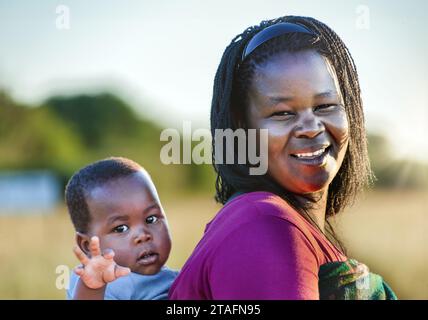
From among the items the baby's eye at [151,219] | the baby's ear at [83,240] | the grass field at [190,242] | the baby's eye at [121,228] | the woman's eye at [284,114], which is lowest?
the grass field at [190,242]

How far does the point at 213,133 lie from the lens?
1.87 metres

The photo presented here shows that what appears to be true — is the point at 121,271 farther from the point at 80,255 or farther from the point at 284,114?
the point at 284,114

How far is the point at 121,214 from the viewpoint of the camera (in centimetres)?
221

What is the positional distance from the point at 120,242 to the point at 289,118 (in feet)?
2.50

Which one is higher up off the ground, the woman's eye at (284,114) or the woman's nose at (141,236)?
the woman's eye at (284,114)

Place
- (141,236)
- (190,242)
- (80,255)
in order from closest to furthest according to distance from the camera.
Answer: (80,255)
(141,236)
(190,242)

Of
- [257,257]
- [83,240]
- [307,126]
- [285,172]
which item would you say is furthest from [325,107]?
[83,240]

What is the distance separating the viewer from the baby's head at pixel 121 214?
7.15ft

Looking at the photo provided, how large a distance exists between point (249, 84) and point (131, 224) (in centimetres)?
69

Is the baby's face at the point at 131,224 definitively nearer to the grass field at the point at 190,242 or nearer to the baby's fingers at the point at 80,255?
the baby's fingers at the point at 80,255

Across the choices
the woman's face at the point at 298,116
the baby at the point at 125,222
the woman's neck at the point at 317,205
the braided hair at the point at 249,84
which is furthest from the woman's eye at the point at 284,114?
the baby at the point at 125,222

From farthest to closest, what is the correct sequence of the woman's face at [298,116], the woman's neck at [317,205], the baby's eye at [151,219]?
the baby's eye at [151,219], the woman's neck at [317,205], the woman's face at [298,116]

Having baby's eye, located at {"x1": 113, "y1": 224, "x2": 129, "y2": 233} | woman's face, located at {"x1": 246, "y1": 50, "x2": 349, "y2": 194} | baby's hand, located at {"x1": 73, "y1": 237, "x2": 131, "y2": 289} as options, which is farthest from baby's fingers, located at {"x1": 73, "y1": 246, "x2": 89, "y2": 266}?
woman's face, located at {"x1": 246, "y1": 50, "x2": 349, "y2": 194}

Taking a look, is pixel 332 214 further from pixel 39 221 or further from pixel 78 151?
pixel 78 151
